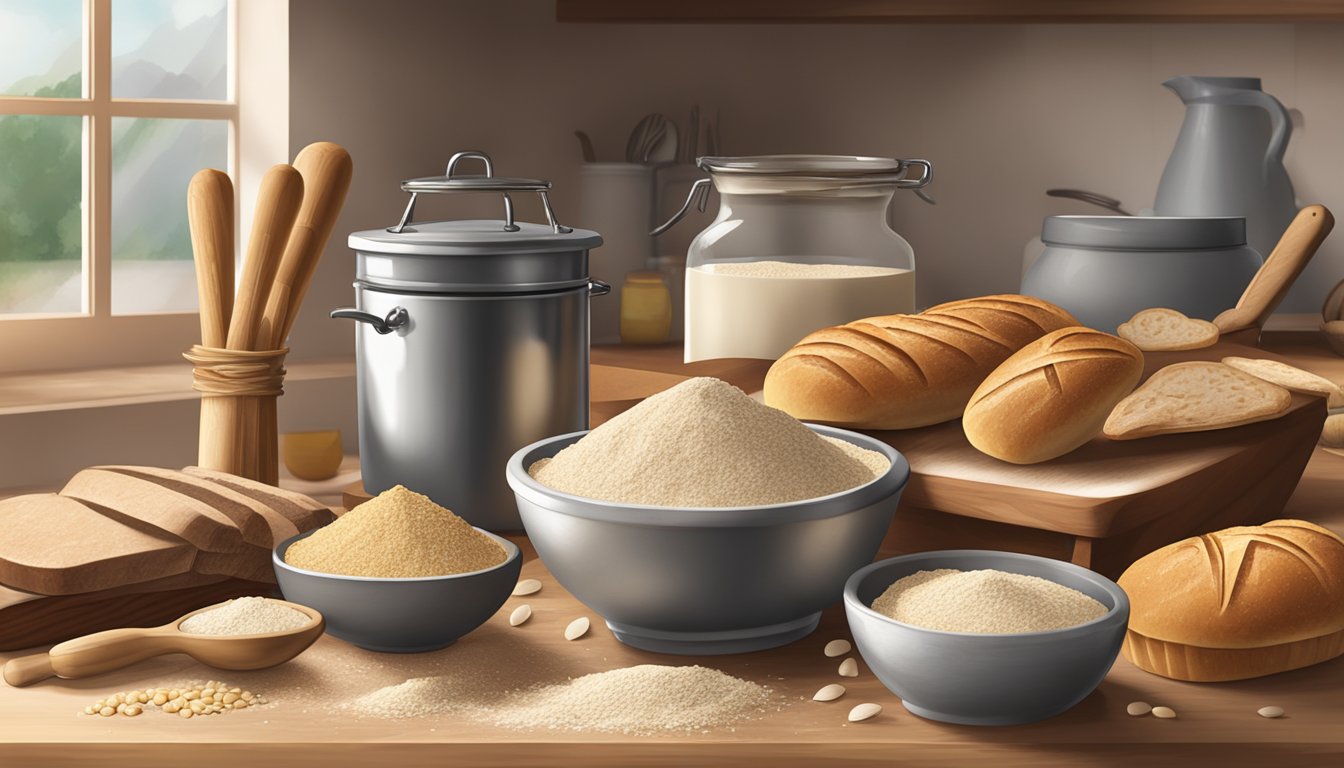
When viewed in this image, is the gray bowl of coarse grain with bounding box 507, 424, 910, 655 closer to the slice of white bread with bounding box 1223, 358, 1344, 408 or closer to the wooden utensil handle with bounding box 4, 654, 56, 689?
the wooden utensil handle with bounding box 4, 654, 56, 689

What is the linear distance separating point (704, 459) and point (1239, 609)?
319 mm

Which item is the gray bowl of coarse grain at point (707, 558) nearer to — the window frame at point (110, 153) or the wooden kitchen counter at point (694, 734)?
the wooden kitchen counter at point (694, 734)

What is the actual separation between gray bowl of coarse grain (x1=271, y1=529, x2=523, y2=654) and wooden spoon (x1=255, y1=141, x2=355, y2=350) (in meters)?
0.29

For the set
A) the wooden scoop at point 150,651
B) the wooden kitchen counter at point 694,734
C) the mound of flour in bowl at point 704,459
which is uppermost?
the mound of flour in bowl at point 704,459

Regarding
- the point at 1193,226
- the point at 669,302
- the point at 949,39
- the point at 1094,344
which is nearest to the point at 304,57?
the point at 669,302

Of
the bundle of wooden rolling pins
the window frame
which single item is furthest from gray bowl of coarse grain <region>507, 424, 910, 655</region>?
the window frame

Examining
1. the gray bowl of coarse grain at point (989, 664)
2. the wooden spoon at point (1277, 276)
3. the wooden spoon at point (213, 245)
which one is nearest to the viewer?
the gray bowl of coarse grain at point (989, 664)

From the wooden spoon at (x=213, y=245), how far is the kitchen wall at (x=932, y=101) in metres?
1.25

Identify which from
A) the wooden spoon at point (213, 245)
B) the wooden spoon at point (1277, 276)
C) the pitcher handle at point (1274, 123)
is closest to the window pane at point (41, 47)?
the wooden spoon at point (213, 245)

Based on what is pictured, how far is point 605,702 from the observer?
728mm

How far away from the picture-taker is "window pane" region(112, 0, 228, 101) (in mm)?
2102

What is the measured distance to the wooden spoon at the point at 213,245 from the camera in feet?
3.40

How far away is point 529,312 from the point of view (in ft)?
3.31

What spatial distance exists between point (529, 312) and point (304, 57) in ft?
4.28
